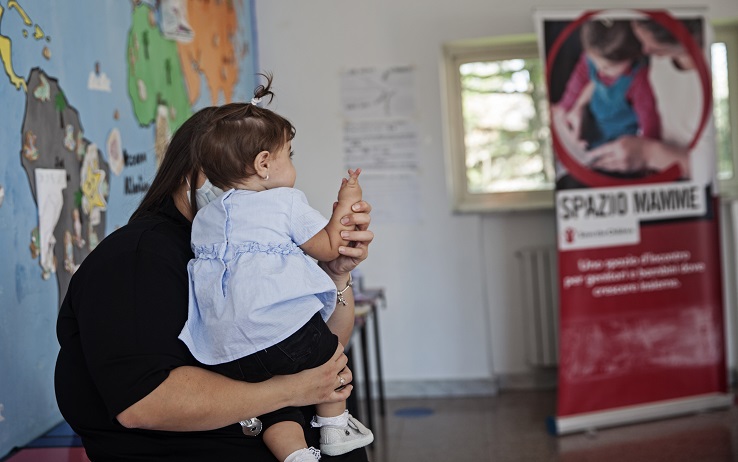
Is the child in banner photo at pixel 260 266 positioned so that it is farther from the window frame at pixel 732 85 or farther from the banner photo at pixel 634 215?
the window frame at pixel 732 85

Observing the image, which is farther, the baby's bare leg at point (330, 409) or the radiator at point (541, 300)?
the radiator at point (541, 300)

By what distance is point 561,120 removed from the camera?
4094 mm

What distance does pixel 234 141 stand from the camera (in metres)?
1.60

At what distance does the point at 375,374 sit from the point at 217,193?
11.8 feet

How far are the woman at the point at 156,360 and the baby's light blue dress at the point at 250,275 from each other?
4 centimetres

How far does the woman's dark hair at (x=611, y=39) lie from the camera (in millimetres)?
4133

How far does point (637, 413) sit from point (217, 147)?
3262 millimetres

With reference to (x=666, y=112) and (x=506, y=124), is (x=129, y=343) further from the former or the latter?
(x=506, y=124)

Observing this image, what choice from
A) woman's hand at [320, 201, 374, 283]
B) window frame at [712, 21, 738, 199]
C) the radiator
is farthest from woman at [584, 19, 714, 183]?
woman's hand at [320, 201, 374, 283]

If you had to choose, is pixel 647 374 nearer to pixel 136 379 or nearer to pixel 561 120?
pixel 561 120

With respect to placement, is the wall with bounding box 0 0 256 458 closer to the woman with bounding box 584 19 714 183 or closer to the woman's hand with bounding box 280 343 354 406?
the woman's hand with bounding box 280 343 354 406

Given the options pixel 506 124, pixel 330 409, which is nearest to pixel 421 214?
pixel 506 124

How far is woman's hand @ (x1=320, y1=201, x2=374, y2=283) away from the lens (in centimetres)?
164

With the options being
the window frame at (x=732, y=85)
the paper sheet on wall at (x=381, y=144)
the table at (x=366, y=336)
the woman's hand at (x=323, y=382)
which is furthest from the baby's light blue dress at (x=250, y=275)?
the window frame at (x=732, y=85)
